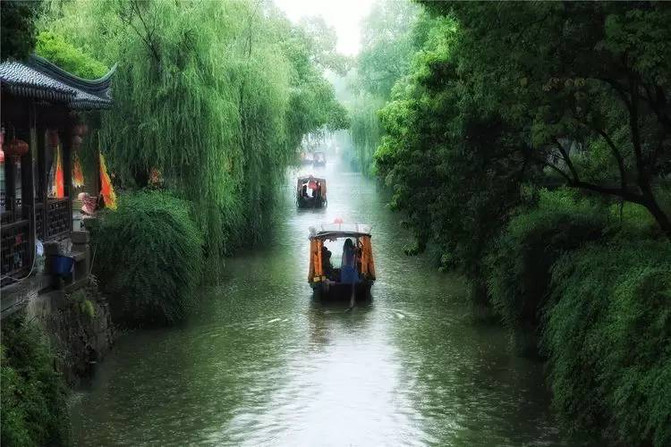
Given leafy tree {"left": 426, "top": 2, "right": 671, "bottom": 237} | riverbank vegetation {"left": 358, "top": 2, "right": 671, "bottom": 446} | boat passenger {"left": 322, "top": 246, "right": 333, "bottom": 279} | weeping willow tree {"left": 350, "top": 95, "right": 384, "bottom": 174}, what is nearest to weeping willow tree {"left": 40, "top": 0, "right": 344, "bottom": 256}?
boat passenger {"left": 322, "top": 246, "right": 333, "bottom": 279}

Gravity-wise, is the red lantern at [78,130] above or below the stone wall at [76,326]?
above

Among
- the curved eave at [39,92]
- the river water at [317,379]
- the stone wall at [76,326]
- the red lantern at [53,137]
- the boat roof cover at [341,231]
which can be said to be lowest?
the river water at [317,379]

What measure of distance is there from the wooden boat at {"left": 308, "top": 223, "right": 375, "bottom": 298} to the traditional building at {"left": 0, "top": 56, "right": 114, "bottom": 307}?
775cm

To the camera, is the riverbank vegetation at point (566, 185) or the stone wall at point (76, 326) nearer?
the riverbank vegetation at point (566, 185)

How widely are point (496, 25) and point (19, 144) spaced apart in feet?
21.9

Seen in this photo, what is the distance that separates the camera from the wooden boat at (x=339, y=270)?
22.8 m

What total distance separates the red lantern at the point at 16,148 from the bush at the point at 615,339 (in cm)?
769

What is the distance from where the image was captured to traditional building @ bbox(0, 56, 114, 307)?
12.7m

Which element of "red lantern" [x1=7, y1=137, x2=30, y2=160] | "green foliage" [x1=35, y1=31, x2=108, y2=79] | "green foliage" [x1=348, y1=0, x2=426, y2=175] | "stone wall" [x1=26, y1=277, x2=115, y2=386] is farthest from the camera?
"green foliage" [x1=348, y1=0, x2=426, y2=175]

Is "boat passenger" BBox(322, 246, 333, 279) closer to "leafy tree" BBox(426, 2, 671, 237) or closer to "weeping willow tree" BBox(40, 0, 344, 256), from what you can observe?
"weeping willow tree" BBox(40, 0, 344, 256)

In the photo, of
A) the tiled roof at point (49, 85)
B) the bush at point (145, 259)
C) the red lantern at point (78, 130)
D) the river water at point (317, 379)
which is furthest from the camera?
the bush at point (145, 259)

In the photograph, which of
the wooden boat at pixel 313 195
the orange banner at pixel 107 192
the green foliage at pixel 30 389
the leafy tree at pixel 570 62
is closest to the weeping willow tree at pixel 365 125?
the wooden boat at pixel 313 195

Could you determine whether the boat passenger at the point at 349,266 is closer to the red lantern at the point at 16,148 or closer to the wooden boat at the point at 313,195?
the red lantern at the point at 16,148

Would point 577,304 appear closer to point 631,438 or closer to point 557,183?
point 631,438
